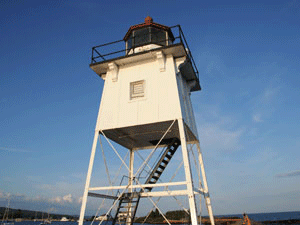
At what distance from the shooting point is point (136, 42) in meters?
14.4

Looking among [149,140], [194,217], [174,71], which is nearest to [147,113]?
[174,71]

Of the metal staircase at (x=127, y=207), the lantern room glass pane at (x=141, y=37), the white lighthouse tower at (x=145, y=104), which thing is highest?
the lantern room glass pane at (x=141, y=37)

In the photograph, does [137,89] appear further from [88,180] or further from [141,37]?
[88,180]

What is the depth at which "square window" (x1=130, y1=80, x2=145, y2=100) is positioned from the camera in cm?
1244

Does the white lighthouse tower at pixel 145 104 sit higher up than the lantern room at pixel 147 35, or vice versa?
the lantern room at pixel 147 35

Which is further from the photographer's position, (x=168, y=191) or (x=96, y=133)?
(x=96, y=133)

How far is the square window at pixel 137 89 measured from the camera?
1244cm

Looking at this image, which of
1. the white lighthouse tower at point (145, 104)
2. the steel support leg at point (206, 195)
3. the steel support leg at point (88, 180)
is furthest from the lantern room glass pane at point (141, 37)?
the steel support leg at point (206, 195)

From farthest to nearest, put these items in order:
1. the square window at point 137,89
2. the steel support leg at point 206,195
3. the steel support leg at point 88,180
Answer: the steel support leg at point 206,195 → the square window at point 137,89 → the steel support leg at point 88,180

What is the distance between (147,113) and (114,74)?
3.25m

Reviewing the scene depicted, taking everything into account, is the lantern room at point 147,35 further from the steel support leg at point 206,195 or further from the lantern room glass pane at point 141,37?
the steel support leg at point 206,195

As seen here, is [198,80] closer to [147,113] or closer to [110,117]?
[147,113]

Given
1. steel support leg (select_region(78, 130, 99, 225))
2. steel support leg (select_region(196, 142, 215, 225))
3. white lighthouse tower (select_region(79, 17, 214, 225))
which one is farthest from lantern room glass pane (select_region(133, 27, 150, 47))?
steel support leg (select_region(196, 142, 215, 225))

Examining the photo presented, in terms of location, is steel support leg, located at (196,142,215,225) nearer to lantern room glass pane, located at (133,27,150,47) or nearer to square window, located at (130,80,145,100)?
square window, located at (130,80,145,100)
